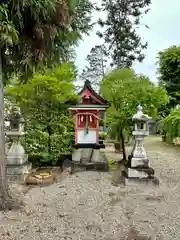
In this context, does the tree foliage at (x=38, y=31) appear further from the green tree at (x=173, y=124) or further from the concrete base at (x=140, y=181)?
the green tree at (x=173, y=124)

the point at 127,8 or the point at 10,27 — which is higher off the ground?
the point at 127,8

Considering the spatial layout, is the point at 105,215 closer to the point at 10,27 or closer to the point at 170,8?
the point at 10,27

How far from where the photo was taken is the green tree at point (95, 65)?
17.9 meters

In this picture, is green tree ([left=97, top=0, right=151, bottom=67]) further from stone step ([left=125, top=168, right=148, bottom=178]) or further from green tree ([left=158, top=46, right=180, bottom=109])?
stone step ([left=125, top=168, right=148, bottom=178])

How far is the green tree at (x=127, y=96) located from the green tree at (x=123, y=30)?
9753mm

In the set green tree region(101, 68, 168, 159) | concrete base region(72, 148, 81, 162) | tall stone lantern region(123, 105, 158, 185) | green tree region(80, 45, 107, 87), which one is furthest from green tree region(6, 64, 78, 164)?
green tree region(80, 45, 107, 87)

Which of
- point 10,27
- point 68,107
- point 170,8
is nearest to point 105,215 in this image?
point 10,27

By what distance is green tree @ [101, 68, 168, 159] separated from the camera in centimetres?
640

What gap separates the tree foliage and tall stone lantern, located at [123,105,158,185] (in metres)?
2.07

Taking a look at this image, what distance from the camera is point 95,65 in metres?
19.7

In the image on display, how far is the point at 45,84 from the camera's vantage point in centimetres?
677

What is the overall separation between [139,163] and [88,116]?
189 centimetres

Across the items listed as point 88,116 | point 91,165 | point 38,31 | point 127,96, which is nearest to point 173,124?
point 127,96

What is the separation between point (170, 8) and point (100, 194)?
7.65 meters
